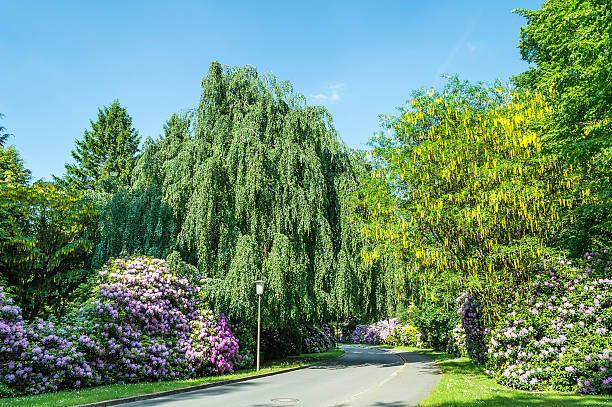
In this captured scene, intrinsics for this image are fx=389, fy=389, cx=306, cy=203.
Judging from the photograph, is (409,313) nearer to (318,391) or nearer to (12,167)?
(318,391)

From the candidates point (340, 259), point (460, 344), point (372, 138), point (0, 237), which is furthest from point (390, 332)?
point (0, 237)

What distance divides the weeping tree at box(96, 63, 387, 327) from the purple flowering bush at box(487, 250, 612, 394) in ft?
21.4

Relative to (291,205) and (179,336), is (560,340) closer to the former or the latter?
(291,205)

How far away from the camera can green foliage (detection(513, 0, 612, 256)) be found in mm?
10492

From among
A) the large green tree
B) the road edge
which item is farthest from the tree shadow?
the large green tree

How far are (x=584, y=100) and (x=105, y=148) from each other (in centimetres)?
4368

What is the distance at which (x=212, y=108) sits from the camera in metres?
18.1

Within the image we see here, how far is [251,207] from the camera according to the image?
52.6 ft

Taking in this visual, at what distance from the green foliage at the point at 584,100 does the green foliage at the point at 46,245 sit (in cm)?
1984

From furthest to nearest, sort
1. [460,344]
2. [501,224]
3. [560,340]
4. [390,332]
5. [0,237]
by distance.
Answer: [390,332] → [460,344] → [0,237] → [501,224] → [560,340]

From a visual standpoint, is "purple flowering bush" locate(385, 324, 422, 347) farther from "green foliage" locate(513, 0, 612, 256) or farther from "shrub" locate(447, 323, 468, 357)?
"green foliage" locate(513, 0, 612, 256)

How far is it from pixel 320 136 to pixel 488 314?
35.9ft

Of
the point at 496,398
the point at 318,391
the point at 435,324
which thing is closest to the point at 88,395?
the point at 318,391

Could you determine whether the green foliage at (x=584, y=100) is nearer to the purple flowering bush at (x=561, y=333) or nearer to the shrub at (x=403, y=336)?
the purple flowering bush at (x=561, y=333)
